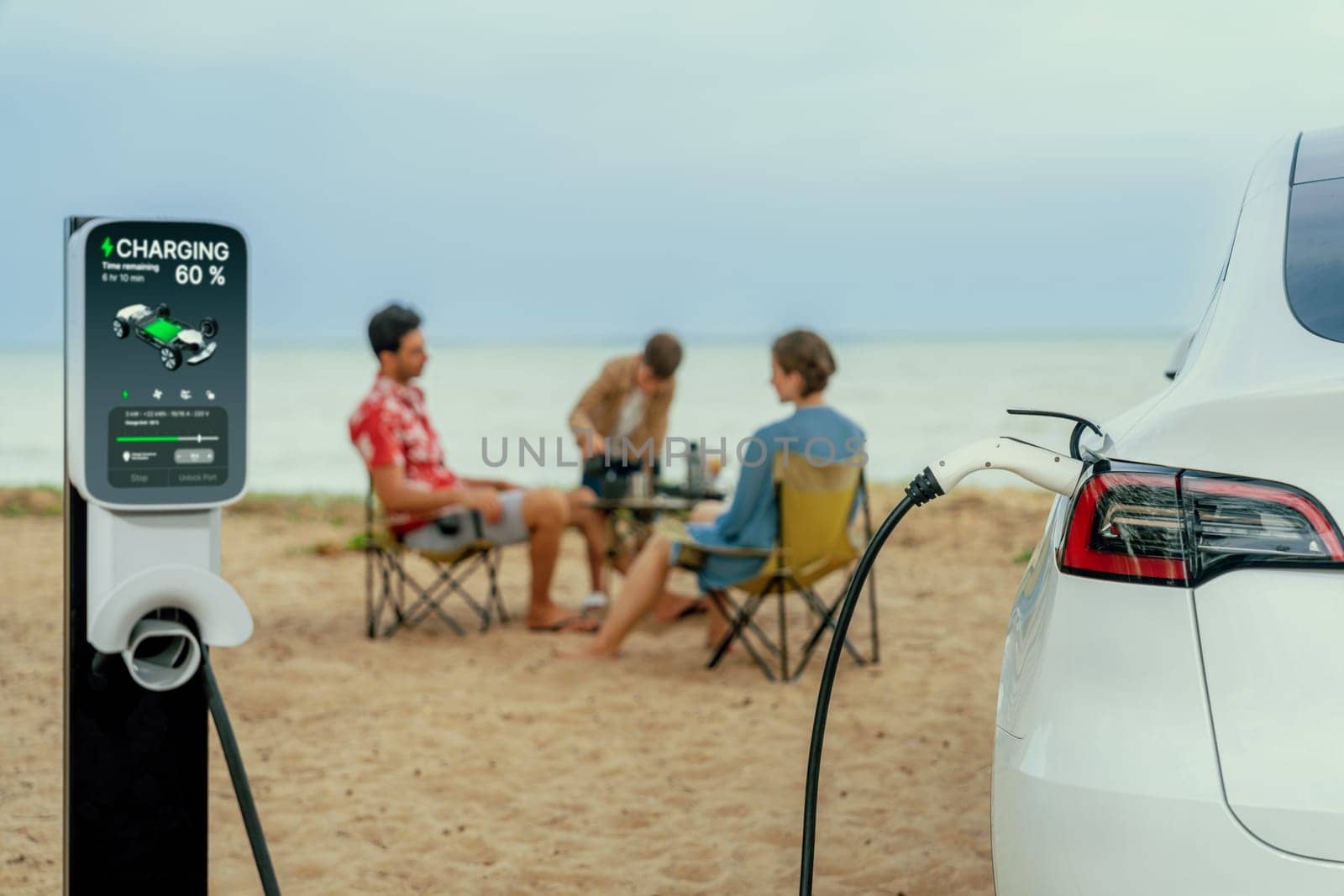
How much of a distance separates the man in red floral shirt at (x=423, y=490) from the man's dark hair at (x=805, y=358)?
1547 millimetres

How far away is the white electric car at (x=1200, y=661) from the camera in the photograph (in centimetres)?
156

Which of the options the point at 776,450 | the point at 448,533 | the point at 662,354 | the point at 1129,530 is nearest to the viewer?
the point at 1129,530

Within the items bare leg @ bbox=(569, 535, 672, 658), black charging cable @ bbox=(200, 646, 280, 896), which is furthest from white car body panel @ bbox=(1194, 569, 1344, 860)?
bare leg @ bbox=(569, 535, 672, 658)

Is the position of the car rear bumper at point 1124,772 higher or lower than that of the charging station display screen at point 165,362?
lower

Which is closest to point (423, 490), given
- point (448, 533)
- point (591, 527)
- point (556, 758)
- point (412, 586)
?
point (448, 533)

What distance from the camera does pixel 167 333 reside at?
7.22ft

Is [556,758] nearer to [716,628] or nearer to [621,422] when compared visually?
[716,628]

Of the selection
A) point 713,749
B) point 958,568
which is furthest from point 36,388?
point 713,749

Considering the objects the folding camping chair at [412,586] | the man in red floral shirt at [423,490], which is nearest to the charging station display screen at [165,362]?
the folding camping chair at [412,586]

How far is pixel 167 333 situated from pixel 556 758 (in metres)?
2.64

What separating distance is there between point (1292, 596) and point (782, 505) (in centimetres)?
391

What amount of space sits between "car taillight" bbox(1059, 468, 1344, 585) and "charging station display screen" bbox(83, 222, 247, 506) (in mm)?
1348

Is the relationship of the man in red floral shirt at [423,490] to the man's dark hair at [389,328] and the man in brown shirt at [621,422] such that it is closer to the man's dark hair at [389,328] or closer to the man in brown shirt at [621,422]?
the man's dark hair at [389,328]

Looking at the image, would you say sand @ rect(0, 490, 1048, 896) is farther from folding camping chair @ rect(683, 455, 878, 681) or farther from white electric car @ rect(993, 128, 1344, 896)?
white electric car @ rect(993, 128, 1344, 896)
